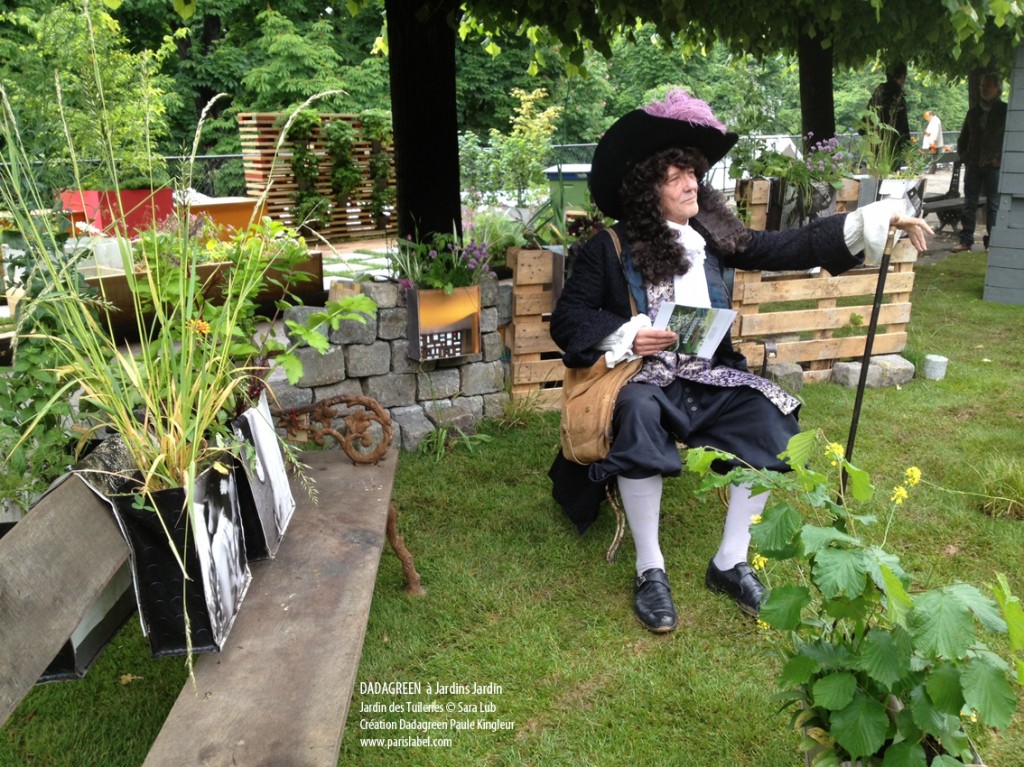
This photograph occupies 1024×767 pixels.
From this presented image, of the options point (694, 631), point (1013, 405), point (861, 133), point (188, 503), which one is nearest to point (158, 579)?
point (188, 503)

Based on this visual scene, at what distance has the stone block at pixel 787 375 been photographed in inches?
201

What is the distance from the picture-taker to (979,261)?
9.60 m

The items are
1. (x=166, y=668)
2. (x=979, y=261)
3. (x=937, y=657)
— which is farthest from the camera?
(x=979, y=261)

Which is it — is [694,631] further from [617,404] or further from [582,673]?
[617,404]

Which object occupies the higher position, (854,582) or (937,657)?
(854,582)

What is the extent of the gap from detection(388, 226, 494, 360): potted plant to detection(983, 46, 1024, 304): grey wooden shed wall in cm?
540

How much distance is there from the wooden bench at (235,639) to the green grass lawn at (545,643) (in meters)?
0.54

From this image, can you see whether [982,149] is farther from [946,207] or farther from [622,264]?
[622,264]

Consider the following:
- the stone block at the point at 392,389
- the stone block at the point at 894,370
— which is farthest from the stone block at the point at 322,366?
the stone block at the point at 894,370

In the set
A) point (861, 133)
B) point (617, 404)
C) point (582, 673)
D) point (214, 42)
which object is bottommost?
point (582, 673)

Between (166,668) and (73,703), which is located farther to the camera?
(166,668)

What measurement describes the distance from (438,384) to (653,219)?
160 centimetres

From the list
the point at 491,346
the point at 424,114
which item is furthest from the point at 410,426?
the point at 424,114

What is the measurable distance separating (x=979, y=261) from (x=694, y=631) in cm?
838
